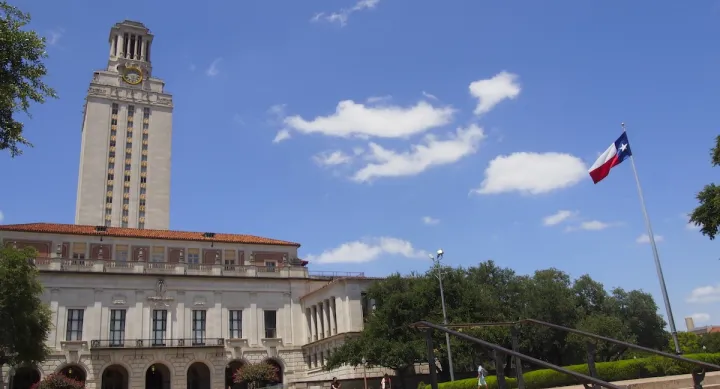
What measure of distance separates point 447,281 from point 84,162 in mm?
77102

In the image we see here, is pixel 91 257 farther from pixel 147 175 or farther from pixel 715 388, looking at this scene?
pixel 715 388

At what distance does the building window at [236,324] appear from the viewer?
61703 millimetres

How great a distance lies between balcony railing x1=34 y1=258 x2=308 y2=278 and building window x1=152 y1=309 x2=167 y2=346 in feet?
13.4

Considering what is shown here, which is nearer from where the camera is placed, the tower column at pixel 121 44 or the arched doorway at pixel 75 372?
the arched doorway at pixel 75 372

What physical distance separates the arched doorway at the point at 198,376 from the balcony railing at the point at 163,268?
31.4ft

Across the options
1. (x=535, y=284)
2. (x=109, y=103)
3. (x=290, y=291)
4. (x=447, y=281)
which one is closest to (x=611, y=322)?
(x=535, y=284)

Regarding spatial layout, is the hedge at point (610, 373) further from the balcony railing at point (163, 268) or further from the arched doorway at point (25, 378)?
the arched doorway at point (25, 378)

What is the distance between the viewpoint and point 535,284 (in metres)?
59.4

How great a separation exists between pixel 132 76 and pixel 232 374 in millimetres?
71727

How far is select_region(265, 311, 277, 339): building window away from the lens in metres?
63.2

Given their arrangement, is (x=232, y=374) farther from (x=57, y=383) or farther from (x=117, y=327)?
(x=57, y=383)

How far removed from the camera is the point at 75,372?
56.0 metres

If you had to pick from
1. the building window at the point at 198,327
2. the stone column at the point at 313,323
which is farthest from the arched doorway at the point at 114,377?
the stone column at the point at 313,323

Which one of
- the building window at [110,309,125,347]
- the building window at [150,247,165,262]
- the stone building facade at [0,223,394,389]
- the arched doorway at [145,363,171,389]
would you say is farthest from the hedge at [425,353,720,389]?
the building window at [150,247,165,262]
